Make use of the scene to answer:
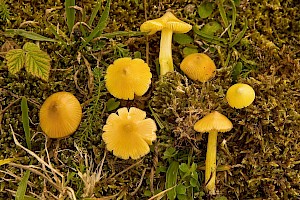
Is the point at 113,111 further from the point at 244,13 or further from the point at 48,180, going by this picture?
the point at 244,13

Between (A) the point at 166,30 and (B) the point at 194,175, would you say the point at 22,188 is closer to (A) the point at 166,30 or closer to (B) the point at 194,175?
(B) the point at 194,175

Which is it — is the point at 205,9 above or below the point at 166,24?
above

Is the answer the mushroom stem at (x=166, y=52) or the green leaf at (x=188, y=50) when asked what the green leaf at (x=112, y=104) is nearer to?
the mushroom stem at (x=166, y=52)

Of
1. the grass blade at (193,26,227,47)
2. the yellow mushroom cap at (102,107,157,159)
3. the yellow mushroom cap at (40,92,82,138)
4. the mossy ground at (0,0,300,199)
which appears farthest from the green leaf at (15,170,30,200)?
the grass blade at (193,26,227,47)

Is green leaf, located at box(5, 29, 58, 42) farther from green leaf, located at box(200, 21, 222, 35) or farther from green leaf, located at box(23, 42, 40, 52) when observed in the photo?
green leaf, located at box(200, 21, 222, 35)

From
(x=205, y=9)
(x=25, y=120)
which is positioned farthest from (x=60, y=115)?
(x=205, y=9)

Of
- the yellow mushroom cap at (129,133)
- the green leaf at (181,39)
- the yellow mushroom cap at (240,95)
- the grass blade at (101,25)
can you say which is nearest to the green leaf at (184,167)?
the yellow mushroom cap at (129,133)
